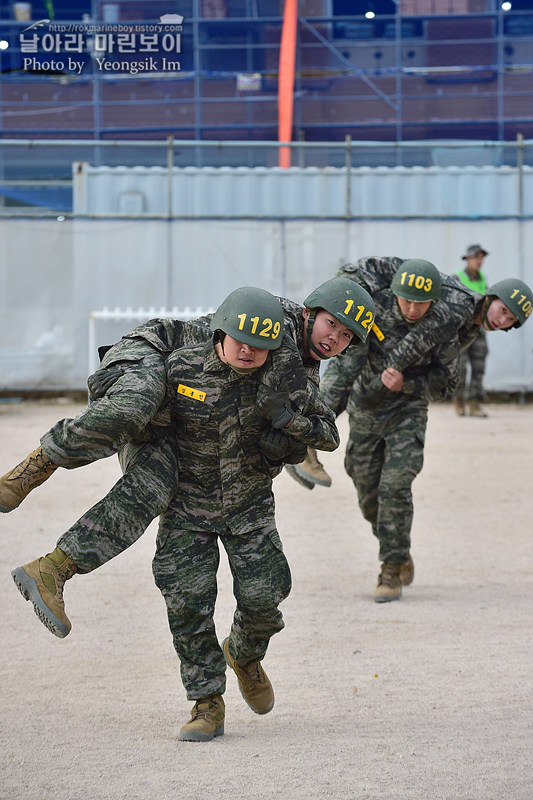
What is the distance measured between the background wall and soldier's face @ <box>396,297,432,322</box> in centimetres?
1002

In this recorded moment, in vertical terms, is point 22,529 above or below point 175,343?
below

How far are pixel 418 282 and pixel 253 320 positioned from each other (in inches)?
104

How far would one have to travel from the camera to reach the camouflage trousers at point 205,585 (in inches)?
183

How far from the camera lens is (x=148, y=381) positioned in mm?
4312

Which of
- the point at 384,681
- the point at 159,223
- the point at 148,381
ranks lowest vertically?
the point at 384,681

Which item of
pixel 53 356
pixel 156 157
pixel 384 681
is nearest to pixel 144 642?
pixel 384 681

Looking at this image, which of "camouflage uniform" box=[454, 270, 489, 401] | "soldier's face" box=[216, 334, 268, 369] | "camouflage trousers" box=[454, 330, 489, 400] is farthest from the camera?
"camouflage trousers" box=[454, 330, 489, 400]

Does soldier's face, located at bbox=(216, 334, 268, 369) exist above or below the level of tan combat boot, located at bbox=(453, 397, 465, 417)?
above

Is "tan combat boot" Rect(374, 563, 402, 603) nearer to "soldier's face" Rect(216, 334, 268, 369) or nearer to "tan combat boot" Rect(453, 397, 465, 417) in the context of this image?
"soldier's face" Rect(216, 334, 268, 369)

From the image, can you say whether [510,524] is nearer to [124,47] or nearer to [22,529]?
[22,529]

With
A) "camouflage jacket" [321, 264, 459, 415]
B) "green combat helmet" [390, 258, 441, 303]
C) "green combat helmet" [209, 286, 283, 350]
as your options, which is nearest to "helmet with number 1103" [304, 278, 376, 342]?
"green combat helmet" [209, 286, 283, 350]

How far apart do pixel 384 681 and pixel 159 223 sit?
40.2 feet

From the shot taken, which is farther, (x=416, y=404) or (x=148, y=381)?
(x=416, y=404)

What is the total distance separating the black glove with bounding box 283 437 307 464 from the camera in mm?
4574
